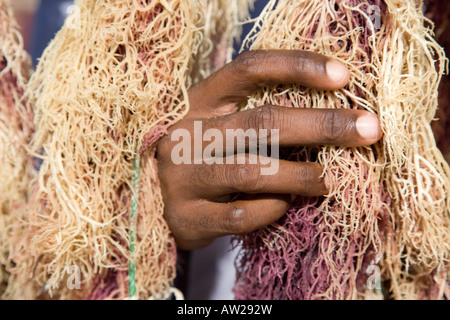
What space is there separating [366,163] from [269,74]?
0.15 m

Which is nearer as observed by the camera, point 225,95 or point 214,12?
point 225,95

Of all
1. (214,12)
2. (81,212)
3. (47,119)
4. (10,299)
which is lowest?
(10,299)

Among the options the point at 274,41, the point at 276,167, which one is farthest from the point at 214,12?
the point at 276,167

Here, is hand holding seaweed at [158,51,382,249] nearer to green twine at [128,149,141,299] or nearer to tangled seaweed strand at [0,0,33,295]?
green twine at [128,149,141,299]

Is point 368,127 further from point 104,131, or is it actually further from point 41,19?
point 41,19

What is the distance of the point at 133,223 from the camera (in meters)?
0.49

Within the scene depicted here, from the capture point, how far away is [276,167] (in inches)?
16.0

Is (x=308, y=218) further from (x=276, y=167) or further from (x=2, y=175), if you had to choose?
(x=2, y=175)

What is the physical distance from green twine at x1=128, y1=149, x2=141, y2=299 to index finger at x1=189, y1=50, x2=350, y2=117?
129 millimetres

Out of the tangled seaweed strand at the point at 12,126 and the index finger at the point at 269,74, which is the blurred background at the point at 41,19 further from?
the index finger at the point at 269,74

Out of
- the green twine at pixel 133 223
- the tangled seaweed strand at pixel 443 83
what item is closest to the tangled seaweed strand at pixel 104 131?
the green twine at pixel 133 223

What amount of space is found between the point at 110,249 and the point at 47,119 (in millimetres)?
193

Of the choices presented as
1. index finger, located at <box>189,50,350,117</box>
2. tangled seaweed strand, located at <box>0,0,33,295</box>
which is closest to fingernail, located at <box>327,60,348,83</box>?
index finger, located at <box>189,50,350,117</box>

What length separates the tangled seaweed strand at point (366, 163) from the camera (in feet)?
1.31
